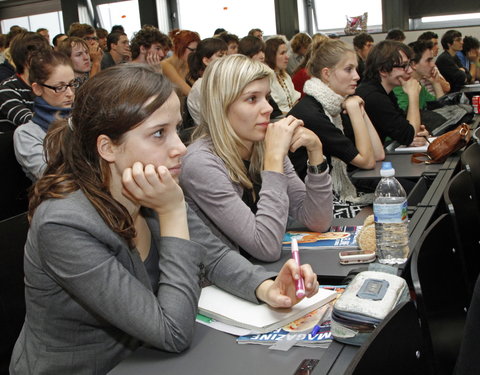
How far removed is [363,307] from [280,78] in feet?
18.4

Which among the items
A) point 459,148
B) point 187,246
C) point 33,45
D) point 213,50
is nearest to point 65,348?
point 187,246

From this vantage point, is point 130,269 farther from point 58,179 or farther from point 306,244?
point 306,244

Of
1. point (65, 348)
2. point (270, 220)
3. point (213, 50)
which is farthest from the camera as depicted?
point (213, 50)

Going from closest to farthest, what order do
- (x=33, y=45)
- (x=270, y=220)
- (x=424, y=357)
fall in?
(x=424, y=357)
(x=270, y=220)
(x=33, y=45)

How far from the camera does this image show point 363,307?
120 cm

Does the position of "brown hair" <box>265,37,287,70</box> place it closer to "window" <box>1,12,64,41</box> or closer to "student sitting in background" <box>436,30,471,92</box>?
"student sitting in background" <box>436,30,471,92</box>

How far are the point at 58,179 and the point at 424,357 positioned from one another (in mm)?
873

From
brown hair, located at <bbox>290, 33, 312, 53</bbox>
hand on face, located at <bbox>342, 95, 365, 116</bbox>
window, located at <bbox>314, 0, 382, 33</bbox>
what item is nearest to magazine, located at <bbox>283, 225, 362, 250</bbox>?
hand on face, located at <bbox>342, 95, 365, 116</bbox>

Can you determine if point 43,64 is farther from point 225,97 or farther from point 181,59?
point 181,59

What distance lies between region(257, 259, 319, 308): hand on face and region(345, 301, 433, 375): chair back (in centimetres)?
33

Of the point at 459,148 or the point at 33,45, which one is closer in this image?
the point at 459,148

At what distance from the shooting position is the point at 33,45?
150 inches

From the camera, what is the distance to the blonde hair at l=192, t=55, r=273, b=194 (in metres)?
2.06

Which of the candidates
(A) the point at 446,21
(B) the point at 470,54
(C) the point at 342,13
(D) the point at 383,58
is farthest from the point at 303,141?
(C) the point at 342,13
